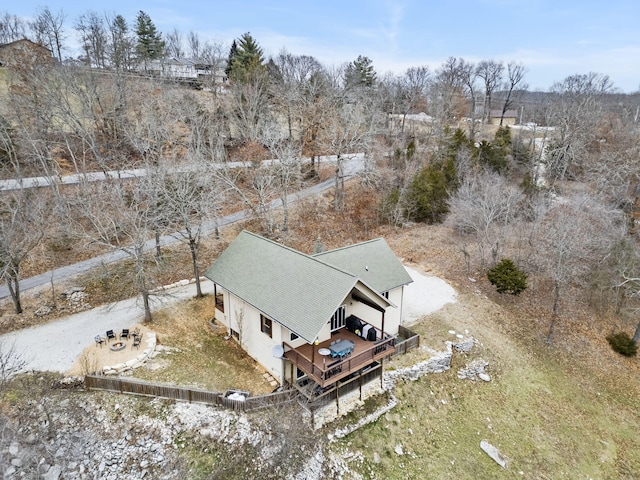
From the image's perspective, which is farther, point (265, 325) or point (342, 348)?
point (265, 325)

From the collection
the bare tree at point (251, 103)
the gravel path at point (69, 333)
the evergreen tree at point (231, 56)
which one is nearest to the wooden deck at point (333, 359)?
the gravel path at point (69, 333)

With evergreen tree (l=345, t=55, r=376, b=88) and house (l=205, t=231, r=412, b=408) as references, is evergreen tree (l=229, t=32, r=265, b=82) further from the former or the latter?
house (l=205, t=231, r=412, b=408)

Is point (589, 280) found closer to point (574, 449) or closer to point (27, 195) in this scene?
point (574, 449)

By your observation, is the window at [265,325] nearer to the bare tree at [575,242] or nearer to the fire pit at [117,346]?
the fire pit at [117,346]

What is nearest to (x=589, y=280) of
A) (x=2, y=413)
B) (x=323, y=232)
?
(x=323, y=232)

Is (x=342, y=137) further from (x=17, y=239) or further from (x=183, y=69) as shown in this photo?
(x=183, y=69)

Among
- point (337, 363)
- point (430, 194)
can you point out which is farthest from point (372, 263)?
point (430, 194)

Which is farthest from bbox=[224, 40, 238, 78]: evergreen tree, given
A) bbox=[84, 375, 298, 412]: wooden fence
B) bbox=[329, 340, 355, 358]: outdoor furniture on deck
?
bbox=[329, 340, 355, 358]: outdoor furniture on deck
